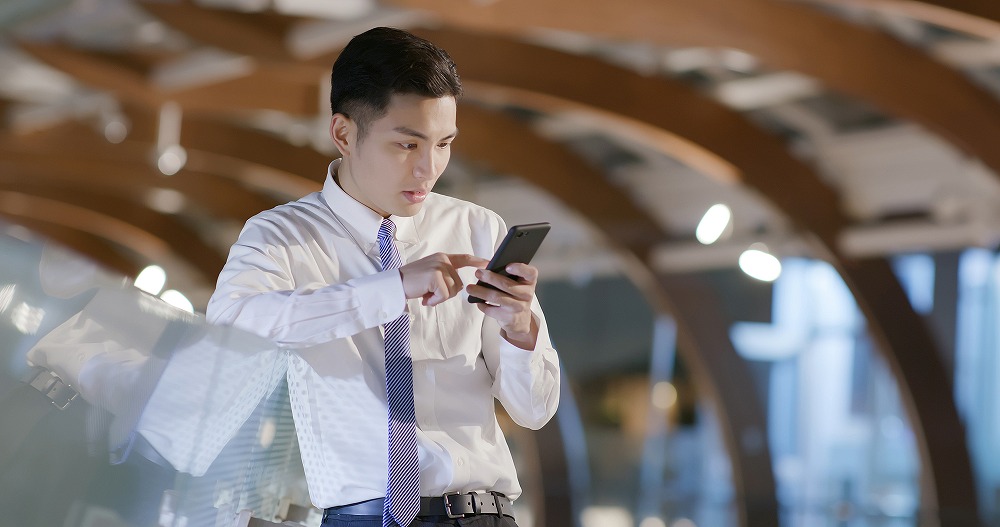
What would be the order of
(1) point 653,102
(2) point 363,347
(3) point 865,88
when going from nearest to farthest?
1. (2) point 363,347
2. (3) point 865,88
3. (1) point 653,102

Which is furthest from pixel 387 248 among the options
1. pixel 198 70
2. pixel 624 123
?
pixel 198 70

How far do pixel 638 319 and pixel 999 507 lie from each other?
5566 millimetres

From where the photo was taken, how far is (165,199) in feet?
55.7

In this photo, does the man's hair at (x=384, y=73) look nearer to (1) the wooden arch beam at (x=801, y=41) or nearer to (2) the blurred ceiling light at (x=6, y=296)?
(2) the blurred ceiling light at (x=6, y=296)

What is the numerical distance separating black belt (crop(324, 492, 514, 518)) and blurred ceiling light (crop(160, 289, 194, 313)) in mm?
439

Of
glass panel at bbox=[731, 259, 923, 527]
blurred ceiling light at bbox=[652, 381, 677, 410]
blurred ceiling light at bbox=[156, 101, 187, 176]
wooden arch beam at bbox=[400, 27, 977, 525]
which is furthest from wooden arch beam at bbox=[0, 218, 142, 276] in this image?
wooden arch beam at bbox=[400, 27, 977, 525]

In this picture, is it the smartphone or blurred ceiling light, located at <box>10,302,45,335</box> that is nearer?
blurred ceiling light, located at <box>10,302,45,335</box>

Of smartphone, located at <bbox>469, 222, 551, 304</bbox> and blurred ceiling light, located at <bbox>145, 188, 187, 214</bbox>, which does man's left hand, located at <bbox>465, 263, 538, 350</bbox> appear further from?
blurred ceiling light, located at <bbox>145, 188, 187, 214</bbox>

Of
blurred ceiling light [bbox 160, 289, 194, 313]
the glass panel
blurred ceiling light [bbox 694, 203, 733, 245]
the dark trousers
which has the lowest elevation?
the dark trousers

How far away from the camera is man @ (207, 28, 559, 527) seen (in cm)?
199

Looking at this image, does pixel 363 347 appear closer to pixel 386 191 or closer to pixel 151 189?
pixel 386 191

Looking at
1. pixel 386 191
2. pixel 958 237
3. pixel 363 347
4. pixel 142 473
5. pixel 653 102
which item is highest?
pixel 653 102

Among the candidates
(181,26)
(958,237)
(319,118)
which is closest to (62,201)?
(319,118)

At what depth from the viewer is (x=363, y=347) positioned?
2.14 meters
